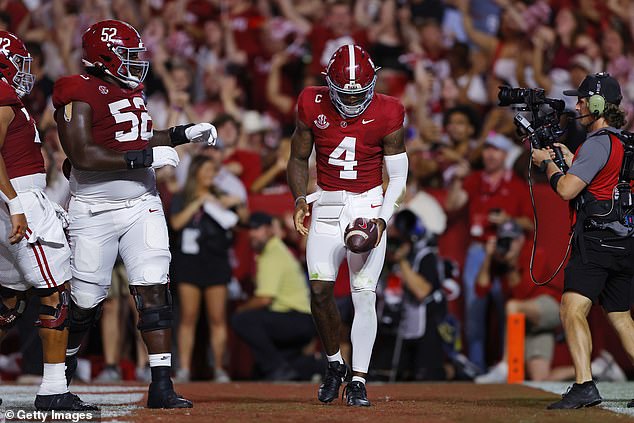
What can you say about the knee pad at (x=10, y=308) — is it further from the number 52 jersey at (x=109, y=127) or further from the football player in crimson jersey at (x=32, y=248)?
the number 52 jersey at (x=109, y=127)

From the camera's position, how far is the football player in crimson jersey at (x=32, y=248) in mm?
6648

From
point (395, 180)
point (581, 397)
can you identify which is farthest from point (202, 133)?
point (581, 397)

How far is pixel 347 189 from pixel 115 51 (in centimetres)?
168

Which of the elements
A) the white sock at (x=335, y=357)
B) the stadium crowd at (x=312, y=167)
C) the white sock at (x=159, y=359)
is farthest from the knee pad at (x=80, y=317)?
the stadium crowd at (x=312, y=167)

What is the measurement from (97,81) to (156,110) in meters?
5.73

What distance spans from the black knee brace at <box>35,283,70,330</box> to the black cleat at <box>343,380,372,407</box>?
A: 1.74 metres

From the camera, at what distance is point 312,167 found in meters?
11.4

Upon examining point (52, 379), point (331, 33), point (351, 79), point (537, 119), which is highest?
point (351, 79)

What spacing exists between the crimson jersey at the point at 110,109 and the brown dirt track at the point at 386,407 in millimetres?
1616

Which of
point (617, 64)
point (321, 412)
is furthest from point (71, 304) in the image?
point (617, 64)

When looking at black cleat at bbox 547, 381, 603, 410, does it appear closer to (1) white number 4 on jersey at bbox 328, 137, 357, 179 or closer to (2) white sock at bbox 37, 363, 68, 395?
(1) white number 4 on jersey at bbox 328, 137, 357, 179

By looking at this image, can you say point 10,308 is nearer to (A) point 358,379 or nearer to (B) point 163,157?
(B) point 163,157

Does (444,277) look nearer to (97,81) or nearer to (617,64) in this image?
(617,64)

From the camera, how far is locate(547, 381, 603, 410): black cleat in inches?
272
